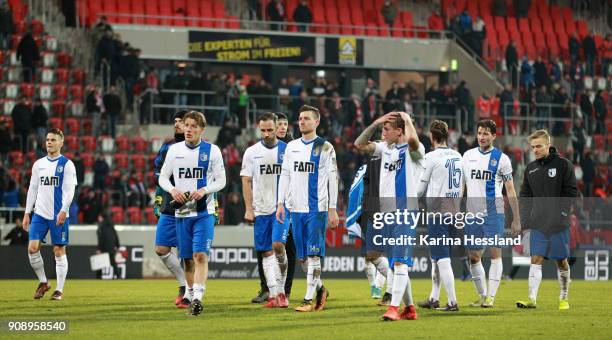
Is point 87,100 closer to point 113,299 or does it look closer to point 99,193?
point 99,193

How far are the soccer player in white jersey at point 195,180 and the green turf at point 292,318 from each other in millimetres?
938

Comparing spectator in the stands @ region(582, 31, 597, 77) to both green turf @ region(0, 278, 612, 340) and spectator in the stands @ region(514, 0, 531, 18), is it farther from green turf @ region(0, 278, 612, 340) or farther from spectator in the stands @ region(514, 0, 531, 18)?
green turf @ region(0, 278, 612, 340)

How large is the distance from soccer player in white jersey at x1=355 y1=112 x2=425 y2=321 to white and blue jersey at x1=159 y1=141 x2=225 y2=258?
1813 mm

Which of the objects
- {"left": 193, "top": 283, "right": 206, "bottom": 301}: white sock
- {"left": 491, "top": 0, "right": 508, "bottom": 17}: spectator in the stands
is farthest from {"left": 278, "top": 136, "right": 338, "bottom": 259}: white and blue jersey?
{"left": 491, "top": 0, "right": 508, "bottom": 17}: spectator in the stands

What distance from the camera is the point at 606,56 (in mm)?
43594

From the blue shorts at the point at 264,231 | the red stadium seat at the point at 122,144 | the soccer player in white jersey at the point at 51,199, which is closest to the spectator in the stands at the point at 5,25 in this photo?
the red stadium seat at the point at 122,144

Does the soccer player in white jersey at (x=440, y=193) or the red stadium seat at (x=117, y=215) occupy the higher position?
the soccer player in white jersey at (x=440, y=193)

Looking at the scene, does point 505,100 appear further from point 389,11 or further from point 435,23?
point 389,11

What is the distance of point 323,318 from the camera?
546 inches

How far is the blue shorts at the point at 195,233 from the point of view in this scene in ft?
45.9

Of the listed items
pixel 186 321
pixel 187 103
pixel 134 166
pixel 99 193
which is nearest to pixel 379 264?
pixel 186 321

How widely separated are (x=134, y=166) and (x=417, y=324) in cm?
2086

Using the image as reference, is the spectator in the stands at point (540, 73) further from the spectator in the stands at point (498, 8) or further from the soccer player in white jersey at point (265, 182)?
the soccer player in white jersey at point (265, 182)

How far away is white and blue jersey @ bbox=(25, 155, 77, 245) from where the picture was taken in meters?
17.7
